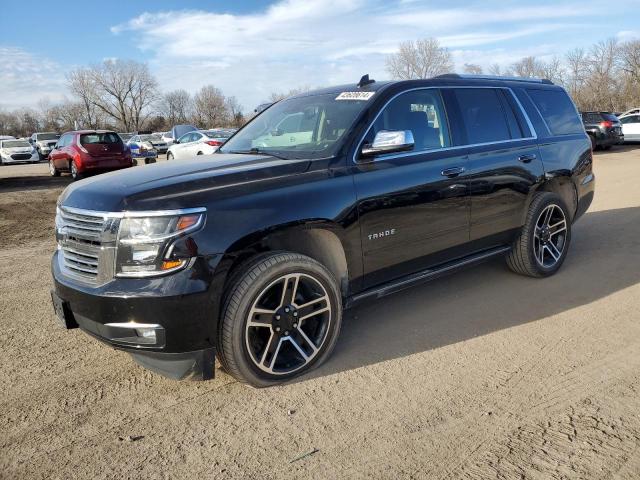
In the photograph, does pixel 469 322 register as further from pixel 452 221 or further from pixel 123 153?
pixel 123 153

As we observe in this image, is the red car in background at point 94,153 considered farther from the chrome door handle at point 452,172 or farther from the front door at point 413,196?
the chrome door handle at point 452,172

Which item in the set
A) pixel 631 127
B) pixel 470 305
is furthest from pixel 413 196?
pixel 631 127

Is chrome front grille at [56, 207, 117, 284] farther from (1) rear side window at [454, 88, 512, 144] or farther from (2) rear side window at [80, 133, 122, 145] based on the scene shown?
(2) rear side window at [80, 133, 122, 145]

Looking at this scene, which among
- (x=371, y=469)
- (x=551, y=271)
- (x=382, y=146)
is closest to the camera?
(x=371, y=469)

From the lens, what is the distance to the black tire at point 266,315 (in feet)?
9.79

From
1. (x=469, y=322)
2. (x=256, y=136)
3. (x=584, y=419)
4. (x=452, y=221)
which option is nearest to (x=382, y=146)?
(x=452, y=221)

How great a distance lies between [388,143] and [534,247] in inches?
89.5

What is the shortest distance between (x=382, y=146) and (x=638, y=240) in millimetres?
4568

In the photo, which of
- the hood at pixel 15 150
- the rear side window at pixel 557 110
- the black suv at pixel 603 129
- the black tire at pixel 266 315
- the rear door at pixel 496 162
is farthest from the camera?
the hood at pixel 15 150

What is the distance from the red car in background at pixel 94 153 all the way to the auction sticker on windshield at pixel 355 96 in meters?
14.1

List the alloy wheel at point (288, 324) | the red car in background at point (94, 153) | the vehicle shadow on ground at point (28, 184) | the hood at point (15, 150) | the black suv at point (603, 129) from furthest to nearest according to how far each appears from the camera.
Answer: the hood at point (15, 150) → the black suv at point (603, 129) → the red car in background at point (94, 153) → the vehicle shadow on ground at point (28, 184) → the alloy wheel at point (288, 324)

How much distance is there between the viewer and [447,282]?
5105mm

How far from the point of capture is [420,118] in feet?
13.4

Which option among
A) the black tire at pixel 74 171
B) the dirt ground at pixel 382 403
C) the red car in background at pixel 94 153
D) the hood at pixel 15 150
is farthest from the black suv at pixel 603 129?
the hood at pixel 15 150
